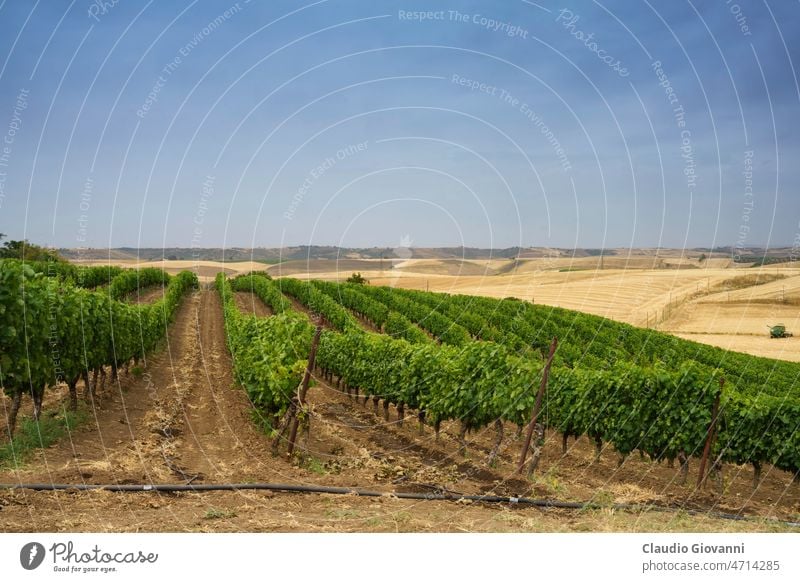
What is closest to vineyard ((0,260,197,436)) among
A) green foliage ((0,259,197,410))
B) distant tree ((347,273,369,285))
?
green foliage ((0,259,197,410))

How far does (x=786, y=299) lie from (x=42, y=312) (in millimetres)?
104099

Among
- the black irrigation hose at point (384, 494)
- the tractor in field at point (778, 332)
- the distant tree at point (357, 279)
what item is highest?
the distant tree at point (357, 279)

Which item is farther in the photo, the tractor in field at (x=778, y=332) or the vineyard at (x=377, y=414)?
the tractor in field at (x=778, y=332)

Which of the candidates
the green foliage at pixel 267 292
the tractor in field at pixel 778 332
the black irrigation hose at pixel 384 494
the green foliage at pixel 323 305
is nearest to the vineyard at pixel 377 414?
the black irrigation hose at pixel 384 494

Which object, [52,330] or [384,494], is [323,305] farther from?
[384,494]

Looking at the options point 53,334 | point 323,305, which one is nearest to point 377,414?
point 53,334

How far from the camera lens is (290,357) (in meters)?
18.9

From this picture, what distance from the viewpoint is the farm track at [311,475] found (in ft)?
34.5

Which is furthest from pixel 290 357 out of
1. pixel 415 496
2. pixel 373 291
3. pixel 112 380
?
pixel 373 291

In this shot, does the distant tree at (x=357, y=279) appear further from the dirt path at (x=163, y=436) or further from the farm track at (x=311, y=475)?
the farm track at (x=311, y=475)

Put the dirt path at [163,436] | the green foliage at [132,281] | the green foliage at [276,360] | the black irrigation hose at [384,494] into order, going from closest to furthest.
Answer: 1. the black irrigation hose at [384,494]
2. the dirt path at [163,436]
3. the green foliage at [276,360]
4. the green foliage at [132,281]

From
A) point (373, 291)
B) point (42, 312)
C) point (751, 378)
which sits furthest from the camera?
point (373, 291)

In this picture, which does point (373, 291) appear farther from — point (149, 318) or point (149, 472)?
point (149, 472)

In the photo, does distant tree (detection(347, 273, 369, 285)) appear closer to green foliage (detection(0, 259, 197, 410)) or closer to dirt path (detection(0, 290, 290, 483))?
dirt path (detection(0, 290, 290, 483))
